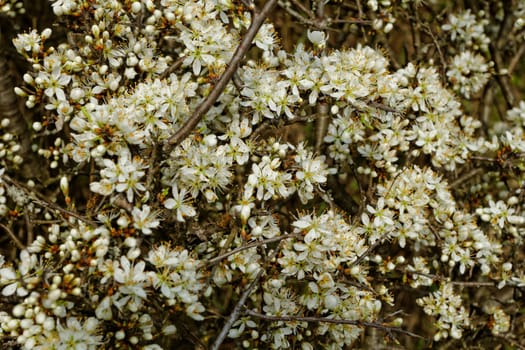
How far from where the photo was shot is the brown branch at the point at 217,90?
2.53 m

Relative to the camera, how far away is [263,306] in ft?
9.81

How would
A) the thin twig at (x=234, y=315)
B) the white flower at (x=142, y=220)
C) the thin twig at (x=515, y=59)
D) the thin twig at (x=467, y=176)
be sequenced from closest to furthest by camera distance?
1. the white flower at (x=142, y=220)
2. the thin twig at (x=234, y=315)
3. the thin twig at (x=467, y=176)
4. the thin twig at (x=515, y=59)

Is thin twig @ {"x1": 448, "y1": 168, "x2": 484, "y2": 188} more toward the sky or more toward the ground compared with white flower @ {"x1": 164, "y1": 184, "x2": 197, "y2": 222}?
more toward the ground

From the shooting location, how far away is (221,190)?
3102 mm

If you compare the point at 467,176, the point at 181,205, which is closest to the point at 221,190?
the point at 181,205

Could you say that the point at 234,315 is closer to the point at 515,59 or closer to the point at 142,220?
the point at 142,220

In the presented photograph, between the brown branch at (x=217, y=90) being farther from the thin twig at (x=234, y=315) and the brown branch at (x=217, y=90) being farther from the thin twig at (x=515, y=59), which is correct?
the thin twig at (x=515, y=59)

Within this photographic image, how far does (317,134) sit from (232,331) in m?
1.66

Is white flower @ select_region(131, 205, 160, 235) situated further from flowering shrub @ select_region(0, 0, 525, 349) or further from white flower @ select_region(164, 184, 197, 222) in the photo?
white flower @ select_region(164, 184, 197, 222)

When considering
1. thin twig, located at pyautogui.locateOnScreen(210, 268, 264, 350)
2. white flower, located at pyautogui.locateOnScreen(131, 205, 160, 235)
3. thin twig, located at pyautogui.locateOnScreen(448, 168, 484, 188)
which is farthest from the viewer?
thin twig, located at pyautogui.locateOnScreen(448, 168, 484, 188)

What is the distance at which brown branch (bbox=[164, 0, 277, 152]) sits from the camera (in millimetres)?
2531

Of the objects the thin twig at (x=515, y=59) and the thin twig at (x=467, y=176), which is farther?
the thin twig at (x=515, y=59)

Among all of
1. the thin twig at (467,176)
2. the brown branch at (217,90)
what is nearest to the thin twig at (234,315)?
the brown branch at (217,90)

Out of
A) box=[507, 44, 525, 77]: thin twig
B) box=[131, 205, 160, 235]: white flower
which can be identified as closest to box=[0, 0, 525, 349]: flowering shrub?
box=[131, 205, 160, 235]: white flower
